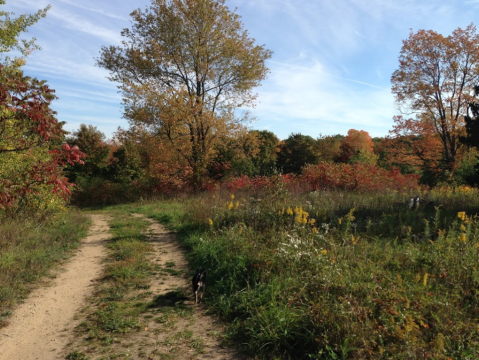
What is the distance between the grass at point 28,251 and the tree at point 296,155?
24879mm

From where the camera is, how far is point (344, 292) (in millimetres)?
3598

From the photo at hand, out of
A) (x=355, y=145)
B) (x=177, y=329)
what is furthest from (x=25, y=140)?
(x=355, y=145)

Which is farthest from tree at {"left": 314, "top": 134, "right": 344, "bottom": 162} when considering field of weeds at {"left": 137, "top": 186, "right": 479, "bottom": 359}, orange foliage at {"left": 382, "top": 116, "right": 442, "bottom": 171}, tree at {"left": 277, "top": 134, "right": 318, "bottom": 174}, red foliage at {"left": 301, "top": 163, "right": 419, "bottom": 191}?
field of weeds at {"left": 137, "top": 186, "right": 479, "bottom": 359}

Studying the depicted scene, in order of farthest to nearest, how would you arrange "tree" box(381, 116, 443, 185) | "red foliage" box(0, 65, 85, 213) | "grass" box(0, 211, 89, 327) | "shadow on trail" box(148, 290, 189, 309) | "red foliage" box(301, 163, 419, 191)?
"tree" box(381, 116, 443, 185)
"red foliage" box(301, 163, 419, 191)
"red foliage" box(0, 65, 85, 213)
"grass" box(0, 211, 89, 327)
"shadow on trail" box(148, 290, 189, 309)

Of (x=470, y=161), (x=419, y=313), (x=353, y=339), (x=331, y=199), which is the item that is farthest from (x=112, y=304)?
(x=470, y=161)

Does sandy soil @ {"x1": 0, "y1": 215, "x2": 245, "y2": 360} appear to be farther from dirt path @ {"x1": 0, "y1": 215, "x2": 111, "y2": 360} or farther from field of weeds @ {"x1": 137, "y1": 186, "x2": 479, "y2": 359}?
field of weeds @ {"x1": 137, "y1": 186, "x2": 479, "y2": 359}

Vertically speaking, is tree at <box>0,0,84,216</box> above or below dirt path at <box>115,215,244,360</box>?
above

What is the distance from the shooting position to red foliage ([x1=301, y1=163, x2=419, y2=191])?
12.1 metres

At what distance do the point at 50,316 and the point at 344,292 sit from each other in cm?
353

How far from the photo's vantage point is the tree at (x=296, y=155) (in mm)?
31172

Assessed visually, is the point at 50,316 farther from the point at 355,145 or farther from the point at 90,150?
the point at 355,145

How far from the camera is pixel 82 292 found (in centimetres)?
454

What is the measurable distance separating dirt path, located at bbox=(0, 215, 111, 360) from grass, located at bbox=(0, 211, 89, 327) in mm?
185

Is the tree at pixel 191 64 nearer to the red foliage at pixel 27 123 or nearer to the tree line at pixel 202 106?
the tree line at pixel 202 106
